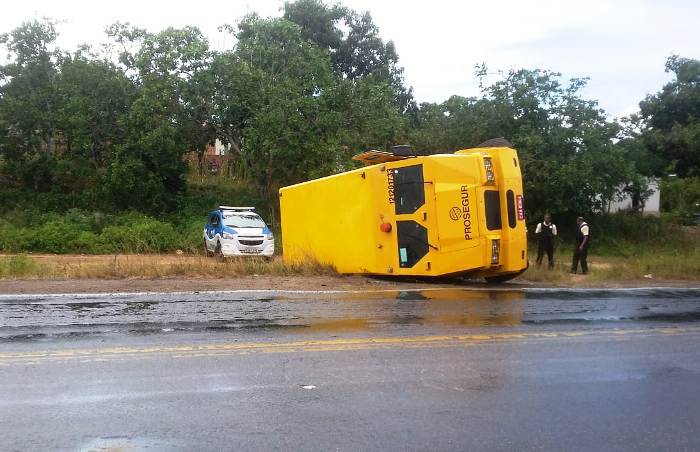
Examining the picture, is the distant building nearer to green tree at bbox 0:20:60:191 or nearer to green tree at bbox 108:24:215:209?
green tree at bbox 108:24:215:209

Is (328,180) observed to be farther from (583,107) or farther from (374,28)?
(374,28)

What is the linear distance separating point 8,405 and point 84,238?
21.2m

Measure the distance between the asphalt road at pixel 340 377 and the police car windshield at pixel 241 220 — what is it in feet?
35.5

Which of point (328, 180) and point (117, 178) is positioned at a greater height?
point (117, 178)

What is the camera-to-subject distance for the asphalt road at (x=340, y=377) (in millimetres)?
4668

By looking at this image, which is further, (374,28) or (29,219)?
(374,28)

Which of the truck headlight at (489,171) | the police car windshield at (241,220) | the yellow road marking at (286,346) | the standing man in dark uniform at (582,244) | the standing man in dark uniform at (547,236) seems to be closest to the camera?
the yellow road marking at (286,346)

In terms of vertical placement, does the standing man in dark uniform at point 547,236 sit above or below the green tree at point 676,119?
below

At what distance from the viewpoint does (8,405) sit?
16.6 feet

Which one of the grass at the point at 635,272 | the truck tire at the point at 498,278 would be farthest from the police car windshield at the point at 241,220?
the truck tire at the point at 498,278

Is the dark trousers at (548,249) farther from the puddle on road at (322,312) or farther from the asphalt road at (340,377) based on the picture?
the asphalt road at (340,377)

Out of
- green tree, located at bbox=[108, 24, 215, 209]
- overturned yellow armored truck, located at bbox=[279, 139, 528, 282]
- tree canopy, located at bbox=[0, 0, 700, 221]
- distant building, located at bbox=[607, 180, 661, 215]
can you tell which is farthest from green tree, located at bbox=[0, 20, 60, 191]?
distant building, located at bbox=[607, 180, 661, 215]

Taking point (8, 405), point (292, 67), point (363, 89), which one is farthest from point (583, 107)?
point (8, 405)

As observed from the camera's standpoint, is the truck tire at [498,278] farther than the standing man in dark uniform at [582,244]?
No
